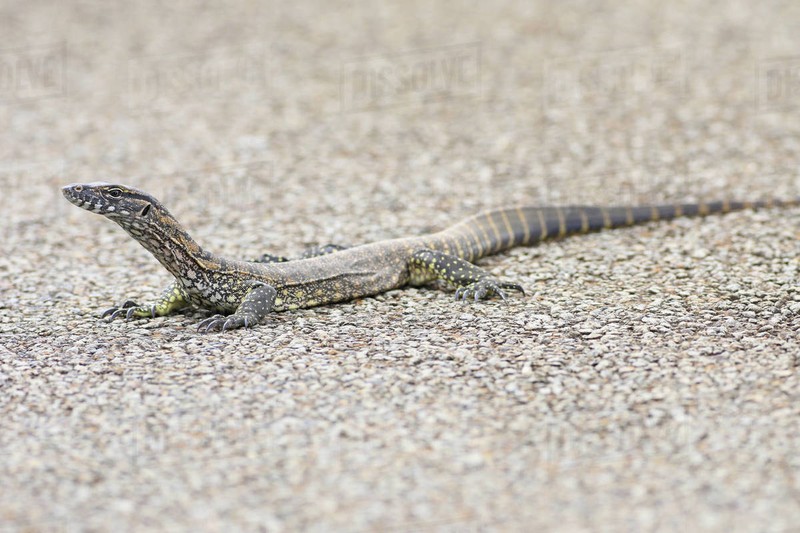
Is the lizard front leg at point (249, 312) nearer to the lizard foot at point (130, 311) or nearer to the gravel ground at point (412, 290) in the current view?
the gravel ground at point (412, 290)

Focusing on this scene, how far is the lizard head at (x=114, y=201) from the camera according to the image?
28.9ft

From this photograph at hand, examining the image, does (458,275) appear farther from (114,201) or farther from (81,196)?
(81,196)

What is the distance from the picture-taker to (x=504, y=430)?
7.19 metres

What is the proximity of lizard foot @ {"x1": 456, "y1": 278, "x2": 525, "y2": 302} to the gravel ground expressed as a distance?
19cm

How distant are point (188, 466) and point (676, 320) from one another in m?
4.87

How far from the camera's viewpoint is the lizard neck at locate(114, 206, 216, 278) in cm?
906

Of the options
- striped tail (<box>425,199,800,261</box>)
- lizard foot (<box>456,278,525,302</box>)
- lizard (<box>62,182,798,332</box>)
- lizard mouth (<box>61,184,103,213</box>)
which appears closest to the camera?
lizard mouth (<box>61,184,103,213</box>)

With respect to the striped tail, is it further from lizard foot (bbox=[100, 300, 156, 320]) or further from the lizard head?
the lizard head

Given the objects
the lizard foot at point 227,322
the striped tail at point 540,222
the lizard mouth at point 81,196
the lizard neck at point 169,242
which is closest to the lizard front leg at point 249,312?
the lizard foot at point 227,322

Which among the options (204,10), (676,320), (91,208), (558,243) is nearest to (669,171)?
(558,243)

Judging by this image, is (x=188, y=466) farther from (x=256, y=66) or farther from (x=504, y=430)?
(x=256, y=66)

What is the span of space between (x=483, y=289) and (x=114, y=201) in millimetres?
3765

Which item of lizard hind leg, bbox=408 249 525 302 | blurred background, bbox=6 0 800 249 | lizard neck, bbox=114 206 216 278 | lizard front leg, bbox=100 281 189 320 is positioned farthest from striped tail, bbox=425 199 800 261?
lizard front leg, bbox=100 281 189 320

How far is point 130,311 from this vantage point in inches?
375
